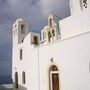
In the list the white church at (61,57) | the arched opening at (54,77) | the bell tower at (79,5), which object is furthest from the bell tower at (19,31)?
the bell tower at (79,5)

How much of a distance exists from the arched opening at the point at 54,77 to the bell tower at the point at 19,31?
933 cm

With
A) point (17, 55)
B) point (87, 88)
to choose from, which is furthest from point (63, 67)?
point (17, 55)

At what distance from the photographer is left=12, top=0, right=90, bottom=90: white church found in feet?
49.4

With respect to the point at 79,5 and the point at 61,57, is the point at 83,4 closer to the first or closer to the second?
the point at 79,5

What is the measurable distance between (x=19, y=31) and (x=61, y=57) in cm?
1122

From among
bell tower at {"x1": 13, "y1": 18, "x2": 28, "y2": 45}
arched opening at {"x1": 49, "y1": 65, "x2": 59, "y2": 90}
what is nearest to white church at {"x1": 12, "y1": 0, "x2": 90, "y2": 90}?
arched opening at {"x1": 49, "y1": 65, "x2": 59, "y2": 90}

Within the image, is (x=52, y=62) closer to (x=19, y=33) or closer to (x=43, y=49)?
(x=43, y=49)

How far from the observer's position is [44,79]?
19219 millimetres

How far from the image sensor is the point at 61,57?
56.0 ft

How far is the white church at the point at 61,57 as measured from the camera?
15055 mm

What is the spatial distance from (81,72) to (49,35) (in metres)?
7.78

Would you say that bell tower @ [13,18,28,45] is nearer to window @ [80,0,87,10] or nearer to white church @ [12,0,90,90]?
white church @ [12,0,90,90]

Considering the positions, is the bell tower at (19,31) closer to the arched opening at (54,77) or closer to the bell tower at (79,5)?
the arched opening at (54,77)

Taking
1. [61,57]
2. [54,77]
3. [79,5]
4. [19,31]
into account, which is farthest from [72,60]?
[19,31]
